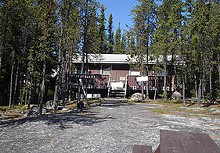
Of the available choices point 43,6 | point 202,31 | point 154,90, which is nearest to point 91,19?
point 43,6

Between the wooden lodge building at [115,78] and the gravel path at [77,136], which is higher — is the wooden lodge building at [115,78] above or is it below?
above

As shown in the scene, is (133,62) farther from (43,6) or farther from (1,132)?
(1,132)

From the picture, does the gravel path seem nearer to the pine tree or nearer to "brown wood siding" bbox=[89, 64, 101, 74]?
the pine tree

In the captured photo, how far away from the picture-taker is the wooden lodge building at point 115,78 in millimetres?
29469

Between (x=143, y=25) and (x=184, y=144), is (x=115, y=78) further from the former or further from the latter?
(x=184, y=144)

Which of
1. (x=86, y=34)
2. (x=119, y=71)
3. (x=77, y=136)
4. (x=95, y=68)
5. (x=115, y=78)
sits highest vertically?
(x=86, y=34)

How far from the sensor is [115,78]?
32.2 meters

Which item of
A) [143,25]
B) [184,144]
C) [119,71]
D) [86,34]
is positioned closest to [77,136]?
[184,144]

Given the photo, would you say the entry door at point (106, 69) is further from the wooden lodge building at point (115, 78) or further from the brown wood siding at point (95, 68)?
the brown wood siding at point (95, 68)

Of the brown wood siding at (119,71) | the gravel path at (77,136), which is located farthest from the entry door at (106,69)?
the gravel path at (77,136)

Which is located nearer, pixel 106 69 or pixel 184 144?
pixel 184 144

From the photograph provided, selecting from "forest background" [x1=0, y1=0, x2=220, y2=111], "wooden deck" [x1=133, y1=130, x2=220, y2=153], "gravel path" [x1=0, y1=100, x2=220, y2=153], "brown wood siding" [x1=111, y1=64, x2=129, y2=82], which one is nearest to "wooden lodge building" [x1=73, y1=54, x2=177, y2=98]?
"brown wood siding" [x1=111, y1=64, x2=129, y2=82]

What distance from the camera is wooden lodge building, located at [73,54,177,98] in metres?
29.5

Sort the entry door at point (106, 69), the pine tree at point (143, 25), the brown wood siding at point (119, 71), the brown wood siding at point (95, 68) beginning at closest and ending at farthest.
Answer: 1. the pine tree at point (143, 25)
2. the brown wood siding at point (119, 71)
3. the entry door at point (106, 69)
4. the brown wood siding at point (95, 68)
